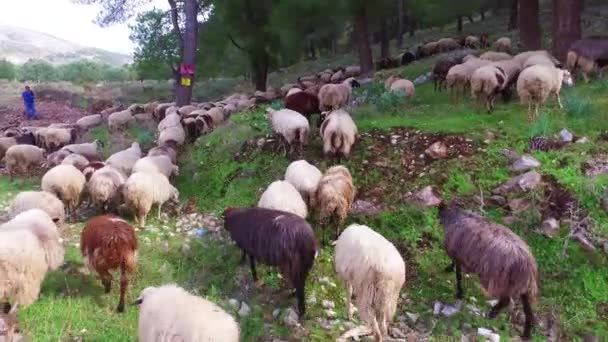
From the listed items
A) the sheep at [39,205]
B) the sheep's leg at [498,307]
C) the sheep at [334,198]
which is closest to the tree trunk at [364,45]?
the sheep at [334,198]

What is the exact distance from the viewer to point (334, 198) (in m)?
6.68

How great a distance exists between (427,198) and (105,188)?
4.68 m

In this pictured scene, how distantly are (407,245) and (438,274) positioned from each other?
0.58 metres

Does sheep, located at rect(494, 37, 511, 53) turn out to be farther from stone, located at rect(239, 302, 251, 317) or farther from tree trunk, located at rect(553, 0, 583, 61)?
stone, located at rect(239, 302, 251, 317)

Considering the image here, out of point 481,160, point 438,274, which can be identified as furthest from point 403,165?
point 438,274

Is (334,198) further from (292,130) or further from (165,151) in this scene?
(165,151)

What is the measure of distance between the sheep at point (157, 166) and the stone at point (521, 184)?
538 centimetres

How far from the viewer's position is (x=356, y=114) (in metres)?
10.2

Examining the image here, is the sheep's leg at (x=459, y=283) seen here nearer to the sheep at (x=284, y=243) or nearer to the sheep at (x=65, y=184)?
the sheep at (x=284, y=243)

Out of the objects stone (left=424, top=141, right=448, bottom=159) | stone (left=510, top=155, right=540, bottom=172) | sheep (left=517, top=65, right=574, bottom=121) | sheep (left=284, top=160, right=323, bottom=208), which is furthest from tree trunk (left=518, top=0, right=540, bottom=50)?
sheep (left=284, top=160, right=323, bottom=208)

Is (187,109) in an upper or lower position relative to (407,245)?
upper

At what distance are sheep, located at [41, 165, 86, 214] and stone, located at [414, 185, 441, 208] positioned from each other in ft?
16.8

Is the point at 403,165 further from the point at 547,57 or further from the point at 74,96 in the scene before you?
the point at 74,96

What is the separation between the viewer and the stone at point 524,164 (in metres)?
7.23
